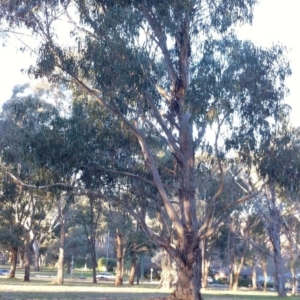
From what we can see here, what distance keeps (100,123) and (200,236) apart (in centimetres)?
452

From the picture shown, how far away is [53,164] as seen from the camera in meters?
18.5

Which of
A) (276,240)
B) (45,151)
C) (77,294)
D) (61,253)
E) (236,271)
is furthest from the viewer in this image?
(236,271)

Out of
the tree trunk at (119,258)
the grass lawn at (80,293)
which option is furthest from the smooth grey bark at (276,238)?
the tree trunk at (119,258)

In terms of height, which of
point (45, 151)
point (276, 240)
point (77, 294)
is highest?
point (45, 151)

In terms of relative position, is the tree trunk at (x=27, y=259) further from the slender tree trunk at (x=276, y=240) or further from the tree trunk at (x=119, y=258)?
the slender tree trunk at (x=276, y=240)

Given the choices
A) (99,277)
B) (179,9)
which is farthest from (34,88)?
(99,277)

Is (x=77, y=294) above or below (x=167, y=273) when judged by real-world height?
below

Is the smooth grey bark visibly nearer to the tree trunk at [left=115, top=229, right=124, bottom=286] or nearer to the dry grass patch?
the dry grass patch

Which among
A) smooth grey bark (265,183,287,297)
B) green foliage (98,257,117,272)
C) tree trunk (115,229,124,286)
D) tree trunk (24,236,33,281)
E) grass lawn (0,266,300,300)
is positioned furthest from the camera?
green foliage (98,257,117,272)

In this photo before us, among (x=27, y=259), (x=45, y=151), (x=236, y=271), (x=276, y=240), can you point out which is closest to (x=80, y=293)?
(x=45, y=151)

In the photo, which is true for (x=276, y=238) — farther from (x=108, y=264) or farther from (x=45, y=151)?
(x=108, y=264)

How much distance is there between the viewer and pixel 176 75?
63.1 feet

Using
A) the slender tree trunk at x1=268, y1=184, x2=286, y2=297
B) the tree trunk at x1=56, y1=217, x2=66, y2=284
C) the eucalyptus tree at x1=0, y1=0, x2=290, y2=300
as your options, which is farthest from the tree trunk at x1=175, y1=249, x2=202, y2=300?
the tree trunk at x1=56, y1=217, x2=66, y2=284

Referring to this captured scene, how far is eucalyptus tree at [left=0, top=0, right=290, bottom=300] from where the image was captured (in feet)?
56.0
